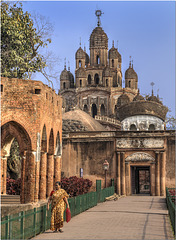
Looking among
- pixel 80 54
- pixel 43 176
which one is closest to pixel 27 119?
pixel 43 176

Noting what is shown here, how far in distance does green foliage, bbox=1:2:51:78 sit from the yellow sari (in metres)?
10.2

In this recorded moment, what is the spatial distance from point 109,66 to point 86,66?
4.40m

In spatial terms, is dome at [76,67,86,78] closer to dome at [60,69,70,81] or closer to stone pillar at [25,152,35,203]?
dome at [60,69,70,81]

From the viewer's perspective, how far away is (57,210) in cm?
1241

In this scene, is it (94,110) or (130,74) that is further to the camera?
(130,74)

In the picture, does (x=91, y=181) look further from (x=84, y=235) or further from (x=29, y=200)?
(x=84, y=235)

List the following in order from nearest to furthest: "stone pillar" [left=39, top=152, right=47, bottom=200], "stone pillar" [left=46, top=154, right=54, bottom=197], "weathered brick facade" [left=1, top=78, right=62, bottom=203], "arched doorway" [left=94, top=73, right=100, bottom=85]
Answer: "weathered brick facade" [left=1, top=78, right=62, bottom=203], "stone pillar" [left=39, top=152, right=47, bottom=200], "stone pillar" [left=46, top=154, right=54, bottom=197], "arched doorway" [left=94, top=73, right=100, bottom=85]

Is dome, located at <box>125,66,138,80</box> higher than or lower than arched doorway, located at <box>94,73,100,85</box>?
higher

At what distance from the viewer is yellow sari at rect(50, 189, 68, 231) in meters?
12.4

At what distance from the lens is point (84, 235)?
11.7 metres

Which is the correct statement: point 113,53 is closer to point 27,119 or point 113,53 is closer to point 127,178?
point 127,178

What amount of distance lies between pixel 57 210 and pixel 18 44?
1281cm

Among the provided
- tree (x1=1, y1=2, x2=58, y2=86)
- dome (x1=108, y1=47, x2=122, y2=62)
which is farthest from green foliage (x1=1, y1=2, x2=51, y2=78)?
dome (x1=108, y1=47, x2=122, y2=62)

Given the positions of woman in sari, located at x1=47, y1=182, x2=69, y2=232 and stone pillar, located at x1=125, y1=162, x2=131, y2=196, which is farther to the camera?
stone pillar, located at x1=125, y1=162, x2=131, y2=196
